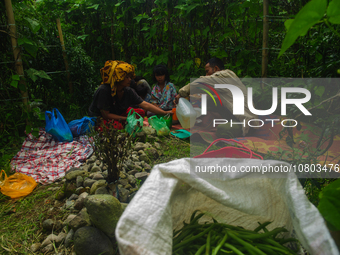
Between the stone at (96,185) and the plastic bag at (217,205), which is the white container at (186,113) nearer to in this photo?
the stone at (96,185)

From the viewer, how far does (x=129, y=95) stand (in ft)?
12.8

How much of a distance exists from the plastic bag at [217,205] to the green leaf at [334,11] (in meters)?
0.62

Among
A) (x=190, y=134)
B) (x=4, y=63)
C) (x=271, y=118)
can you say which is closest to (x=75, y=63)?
(x=4, y=63)

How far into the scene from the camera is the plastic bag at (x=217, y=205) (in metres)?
0.84

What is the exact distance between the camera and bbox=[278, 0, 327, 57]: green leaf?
54cm

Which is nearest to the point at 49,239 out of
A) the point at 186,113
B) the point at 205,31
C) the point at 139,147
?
the point at 139,147

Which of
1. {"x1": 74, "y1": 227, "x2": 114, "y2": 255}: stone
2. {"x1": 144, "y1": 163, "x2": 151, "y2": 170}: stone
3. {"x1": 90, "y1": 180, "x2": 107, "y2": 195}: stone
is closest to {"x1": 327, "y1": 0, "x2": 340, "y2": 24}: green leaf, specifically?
{"x1": 74, "y1": 227, "x2": 114, "y2": 255}: stone

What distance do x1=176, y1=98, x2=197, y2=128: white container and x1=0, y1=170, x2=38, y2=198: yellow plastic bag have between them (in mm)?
2008

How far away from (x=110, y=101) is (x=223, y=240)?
306 centimetres

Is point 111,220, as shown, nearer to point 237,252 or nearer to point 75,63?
point 237,252

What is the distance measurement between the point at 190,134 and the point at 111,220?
7.01 feet

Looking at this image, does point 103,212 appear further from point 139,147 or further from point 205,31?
point 205,31

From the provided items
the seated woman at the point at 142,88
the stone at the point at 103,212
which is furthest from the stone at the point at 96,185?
the seated woman at the point at 142,88

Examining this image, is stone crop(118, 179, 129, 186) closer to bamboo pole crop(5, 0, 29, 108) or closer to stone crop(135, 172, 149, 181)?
stone crop(135, 172, 149, 181)
